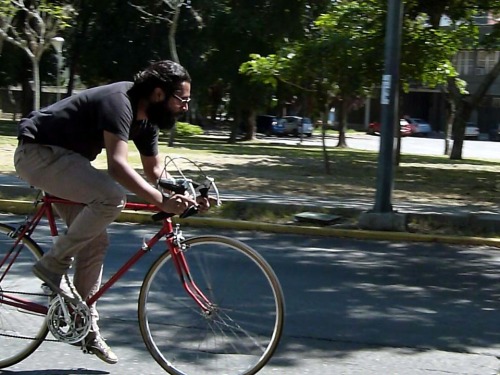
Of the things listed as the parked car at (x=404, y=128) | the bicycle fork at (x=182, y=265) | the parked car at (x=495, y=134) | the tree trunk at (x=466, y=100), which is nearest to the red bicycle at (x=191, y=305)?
the bicycle fork at (x=182, y=265)

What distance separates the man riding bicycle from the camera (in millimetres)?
4223

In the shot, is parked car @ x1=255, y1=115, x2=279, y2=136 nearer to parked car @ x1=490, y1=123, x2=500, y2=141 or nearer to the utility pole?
parked car @ x1=490, y1=123, x2=500, y2=141

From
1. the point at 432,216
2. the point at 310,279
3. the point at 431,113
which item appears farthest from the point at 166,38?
the point at 431,113

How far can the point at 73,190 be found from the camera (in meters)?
4.36

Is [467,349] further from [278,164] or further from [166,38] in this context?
[166,38]

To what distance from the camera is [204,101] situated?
1711 inches

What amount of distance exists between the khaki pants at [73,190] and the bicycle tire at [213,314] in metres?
0.36

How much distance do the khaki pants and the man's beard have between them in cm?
38

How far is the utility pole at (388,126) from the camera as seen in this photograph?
35.8 ft

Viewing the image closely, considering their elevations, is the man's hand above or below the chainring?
above

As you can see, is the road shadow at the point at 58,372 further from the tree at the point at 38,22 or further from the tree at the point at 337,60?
the tree at the point at 38,22

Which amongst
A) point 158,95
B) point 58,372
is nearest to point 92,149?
point 158,95

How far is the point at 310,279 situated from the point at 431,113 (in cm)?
7117

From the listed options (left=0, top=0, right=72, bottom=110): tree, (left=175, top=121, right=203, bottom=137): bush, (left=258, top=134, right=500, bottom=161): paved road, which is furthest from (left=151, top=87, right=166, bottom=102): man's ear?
(left=175, top=121, right=203, bottom=137): bush
